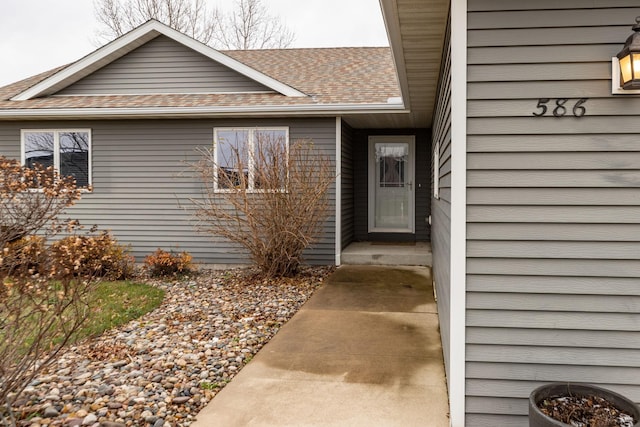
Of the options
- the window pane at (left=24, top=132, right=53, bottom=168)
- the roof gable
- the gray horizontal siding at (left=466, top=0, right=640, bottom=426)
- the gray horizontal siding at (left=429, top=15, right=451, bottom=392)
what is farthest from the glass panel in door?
the gray horizontal siding at (left=466, top=0, right=640, bottom=426)

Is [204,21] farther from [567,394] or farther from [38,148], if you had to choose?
[567,394]

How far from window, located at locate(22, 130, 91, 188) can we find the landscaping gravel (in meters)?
3.79

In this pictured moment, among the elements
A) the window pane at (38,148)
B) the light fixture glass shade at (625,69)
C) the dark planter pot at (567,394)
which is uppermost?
the window pane at (38,148)

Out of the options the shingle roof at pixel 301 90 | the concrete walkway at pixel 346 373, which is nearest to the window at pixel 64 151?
the shingle roof at pixel 301 90

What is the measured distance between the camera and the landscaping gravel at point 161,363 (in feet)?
9.68

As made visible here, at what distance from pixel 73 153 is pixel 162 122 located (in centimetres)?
177

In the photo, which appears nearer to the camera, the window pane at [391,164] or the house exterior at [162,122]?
the house exterior at [162,122]

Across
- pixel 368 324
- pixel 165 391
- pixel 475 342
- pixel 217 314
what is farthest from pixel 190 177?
pixel 475 342

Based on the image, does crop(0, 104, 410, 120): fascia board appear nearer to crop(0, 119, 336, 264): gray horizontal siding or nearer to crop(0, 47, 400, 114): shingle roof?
crop(0, 47, 400, 114): shingle roof

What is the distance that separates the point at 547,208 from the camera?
2.60 m

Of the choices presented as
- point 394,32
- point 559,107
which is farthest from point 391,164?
point 559,107

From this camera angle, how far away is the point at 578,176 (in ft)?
8.44

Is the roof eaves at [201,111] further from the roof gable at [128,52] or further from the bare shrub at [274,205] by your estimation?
the bare shrub at [274,205]

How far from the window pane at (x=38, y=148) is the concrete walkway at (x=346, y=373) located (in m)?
6.01
